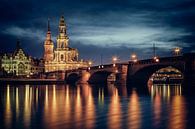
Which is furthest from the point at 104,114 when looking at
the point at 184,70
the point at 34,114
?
the point at 184,70

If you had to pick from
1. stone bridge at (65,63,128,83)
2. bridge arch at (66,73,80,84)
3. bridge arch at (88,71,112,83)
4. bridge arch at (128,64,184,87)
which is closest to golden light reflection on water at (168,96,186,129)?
bridge arch at (128,64,184,87)

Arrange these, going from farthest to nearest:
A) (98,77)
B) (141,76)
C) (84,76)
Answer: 1. (98,77)
2. (84,76)
3. (141,76)

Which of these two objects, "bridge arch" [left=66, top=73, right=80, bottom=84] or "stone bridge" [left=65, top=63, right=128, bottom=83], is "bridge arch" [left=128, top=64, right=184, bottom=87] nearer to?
"stone bridge" [left=65, top=63, right=128, bottom=83]

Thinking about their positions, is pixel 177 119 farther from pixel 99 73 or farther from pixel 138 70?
pixel 99 73

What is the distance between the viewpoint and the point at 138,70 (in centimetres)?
9100

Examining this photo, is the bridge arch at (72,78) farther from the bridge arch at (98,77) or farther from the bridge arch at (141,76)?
the bridge arch at (141,76)

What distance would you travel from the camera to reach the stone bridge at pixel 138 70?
240ft

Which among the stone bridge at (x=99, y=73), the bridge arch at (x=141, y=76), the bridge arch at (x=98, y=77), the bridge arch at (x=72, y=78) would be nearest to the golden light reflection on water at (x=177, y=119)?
the bridge arch at (x=141, y=76)

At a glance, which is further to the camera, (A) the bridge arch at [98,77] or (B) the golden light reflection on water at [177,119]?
(A) the bridge arch at [98,77]

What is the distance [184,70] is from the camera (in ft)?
242

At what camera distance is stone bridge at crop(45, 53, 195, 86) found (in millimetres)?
73000

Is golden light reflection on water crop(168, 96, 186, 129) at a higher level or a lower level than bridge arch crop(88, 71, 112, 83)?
lower

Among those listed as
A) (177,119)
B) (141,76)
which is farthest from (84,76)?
(177,119)

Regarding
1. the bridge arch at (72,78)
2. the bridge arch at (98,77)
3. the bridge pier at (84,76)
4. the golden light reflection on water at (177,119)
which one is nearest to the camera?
the golden light reflection on water at (177,119)
